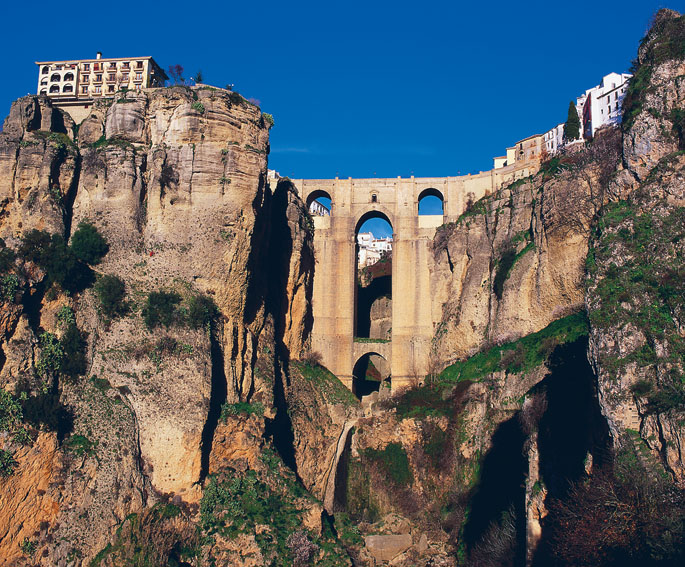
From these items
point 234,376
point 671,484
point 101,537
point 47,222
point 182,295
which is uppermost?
point 47,222

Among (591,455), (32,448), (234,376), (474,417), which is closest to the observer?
(591,455)

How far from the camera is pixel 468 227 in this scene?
50.3 meters

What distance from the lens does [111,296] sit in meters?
35.7

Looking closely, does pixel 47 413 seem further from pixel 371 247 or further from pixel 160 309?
pixel 371 247

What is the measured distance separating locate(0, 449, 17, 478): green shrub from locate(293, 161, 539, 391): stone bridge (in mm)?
22420

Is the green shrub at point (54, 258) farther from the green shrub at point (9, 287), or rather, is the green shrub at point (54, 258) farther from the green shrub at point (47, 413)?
the green shrub at point (47, 413)

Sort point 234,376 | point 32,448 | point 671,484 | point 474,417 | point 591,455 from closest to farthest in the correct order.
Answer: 1. point 671,484
2. point 591,455
3. point 32,448
4. point 234,376
5. point 474,417

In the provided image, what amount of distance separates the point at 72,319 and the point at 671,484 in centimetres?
2346

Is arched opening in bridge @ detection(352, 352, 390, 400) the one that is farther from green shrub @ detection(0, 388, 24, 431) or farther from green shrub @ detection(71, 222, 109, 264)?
green shrub @ detection(0, 388, 24, 431)

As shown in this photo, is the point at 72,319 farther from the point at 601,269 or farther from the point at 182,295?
the point at 601,269

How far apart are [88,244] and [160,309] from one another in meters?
4.37

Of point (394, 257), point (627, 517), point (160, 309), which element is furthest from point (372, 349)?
point (627, 517)

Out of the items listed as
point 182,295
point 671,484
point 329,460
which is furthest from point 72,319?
point 671,484

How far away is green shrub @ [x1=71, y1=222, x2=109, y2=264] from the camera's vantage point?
36.8 metres
